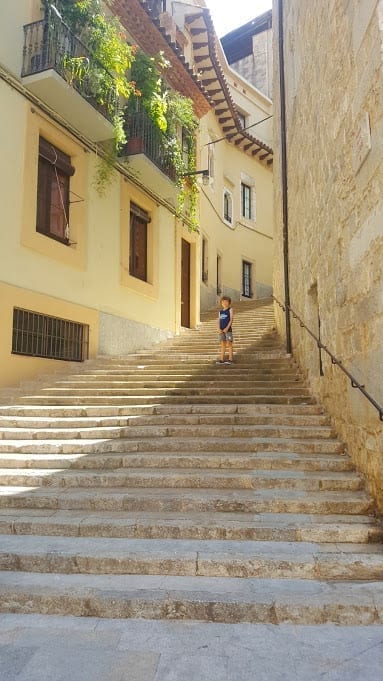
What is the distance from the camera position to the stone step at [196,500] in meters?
4.16

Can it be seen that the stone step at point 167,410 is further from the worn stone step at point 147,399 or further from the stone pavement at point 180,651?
the stone pavement at point 180,651

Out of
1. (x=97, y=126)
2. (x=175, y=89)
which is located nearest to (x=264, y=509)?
(x=97, y=126)

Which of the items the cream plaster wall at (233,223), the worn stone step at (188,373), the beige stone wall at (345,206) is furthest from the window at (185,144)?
the worn stone step at (188,373)

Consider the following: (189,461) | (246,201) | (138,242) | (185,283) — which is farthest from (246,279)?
(189,461)

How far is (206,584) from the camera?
325 cm

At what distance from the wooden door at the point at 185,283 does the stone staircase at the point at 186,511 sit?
24.3 feet

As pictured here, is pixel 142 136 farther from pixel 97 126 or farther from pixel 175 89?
pixel 175 89

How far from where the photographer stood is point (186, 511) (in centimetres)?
424

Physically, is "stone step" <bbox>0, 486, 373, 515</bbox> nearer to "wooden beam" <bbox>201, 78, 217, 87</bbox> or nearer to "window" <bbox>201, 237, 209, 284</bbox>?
"window" <bbox>201, 237, 209, 284</bbox>

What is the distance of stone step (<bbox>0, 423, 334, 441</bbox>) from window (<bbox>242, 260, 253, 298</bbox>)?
16.7 meters

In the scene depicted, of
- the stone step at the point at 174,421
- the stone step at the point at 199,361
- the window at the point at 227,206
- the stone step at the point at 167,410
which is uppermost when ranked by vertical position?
the window at the point at 227,206

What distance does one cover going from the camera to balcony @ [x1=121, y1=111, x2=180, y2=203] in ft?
35.7

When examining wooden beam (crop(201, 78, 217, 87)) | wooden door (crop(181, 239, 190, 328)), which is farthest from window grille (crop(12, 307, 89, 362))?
wooden beam (crop(201, 78, 217, 87))

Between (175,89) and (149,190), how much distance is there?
3398 millimetres
